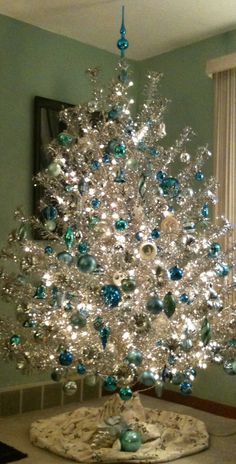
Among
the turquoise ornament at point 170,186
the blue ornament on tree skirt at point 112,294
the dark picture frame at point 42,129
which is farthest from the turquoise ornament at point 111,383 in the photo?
the dark picture frame at point 42,129

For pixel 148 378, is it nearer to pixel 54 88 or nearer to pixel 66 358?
pixel 66 358

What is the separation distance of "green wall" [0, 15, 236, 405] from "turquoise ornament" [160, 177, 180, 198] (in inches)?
36.2

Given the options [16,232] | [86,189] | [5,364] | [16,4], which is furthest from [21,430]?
[16,4]

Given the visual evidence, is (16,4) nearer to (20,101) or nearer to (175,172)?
(20,101)

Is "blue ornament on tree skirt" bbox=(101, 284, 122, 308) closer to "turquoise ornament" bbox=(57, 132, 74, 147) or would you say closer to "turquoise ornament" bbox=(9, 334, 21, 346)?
"turquoise ornament" bbox=(9, 334, 21, 346)

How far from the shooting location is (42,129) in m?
3.09

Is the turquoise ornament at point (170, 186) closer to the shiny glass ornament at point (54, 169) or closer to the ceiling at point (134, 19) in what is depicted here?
the shiny glass ornament at point (54, 169)

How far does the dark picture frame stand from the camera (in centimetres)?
306

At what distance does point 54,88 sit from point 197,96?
80cm

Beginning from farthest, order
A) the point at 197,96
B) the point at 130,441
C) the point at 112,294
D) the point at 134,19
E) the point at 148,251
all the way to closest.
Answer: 1. the point at 197,96
2. the point at 134,19
3. the point at 130,441
4. the point at 148,251
5. the point at 112,294

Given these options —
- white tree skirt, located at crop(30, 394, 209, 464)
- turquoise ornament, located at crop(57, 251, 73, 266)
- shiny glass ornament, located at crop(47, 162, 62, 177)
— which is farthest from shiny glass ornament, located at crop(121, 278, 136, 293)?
white tree skirt, located at crop(30, 394, 209, 464)

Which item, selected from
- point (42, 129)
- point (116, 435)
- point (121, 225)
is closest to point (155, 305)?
point (121, 225)

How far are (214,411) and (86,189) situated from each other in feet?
4.64

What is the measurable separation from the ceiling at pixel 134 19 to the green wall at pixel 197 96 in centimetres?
8
